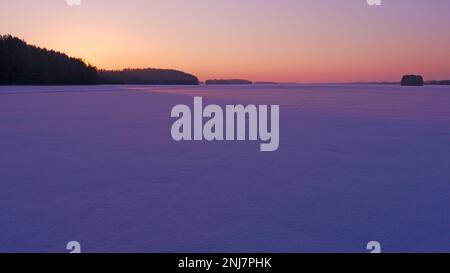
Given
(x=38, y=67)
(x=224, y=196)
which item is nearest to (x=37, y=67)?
(x=38, y=67)

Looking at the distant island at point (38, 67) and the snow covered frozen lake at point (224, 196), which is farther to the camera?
the distant island at point (38, 67)

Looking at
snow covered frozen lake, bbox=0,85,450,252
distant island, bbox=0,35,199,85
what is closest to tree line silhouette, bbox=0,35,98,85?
distant island, bbox=0,35,199,85

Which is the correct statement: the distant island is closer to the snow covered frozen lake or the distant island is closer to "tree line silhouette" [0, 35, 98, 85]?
"tree line silhouette" [0, 35, 98, 85]

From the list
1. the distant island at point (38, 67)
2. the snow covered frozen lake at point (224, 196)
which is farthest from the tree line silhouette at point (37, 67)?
the snow covered frozen lake at point (224, 196)

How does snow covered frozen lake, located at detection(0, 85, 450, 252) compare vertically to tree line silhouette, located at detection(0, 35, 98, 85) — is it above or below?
below

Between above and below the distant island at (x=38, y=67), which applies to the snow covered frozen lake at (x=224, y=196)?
below

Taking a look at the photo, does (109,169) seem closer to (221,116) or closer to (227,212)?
(227,212)

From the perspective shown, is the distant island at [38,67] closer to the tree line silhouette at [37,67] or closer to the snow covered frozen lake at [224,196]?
the tree line silhouette at [37,67]

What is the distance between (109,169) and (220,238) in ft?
5.29

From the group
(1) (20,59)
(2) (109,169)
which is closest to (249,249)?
(2) (109,169)

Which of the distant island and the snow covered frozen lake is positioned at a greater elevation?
the distant island

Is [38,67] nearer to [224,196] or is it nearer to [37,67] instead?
[37,67]

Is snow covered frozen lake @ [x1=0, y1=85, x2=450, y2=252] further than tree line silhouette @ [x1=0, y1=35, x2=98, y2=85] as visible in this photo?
No

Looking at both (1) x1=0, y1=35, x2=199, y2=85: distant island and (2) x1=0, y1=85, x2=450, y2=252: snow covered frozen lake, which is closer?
(2) x1=0, y1=85, x2=450, y2=252: snow covered frozen lake
